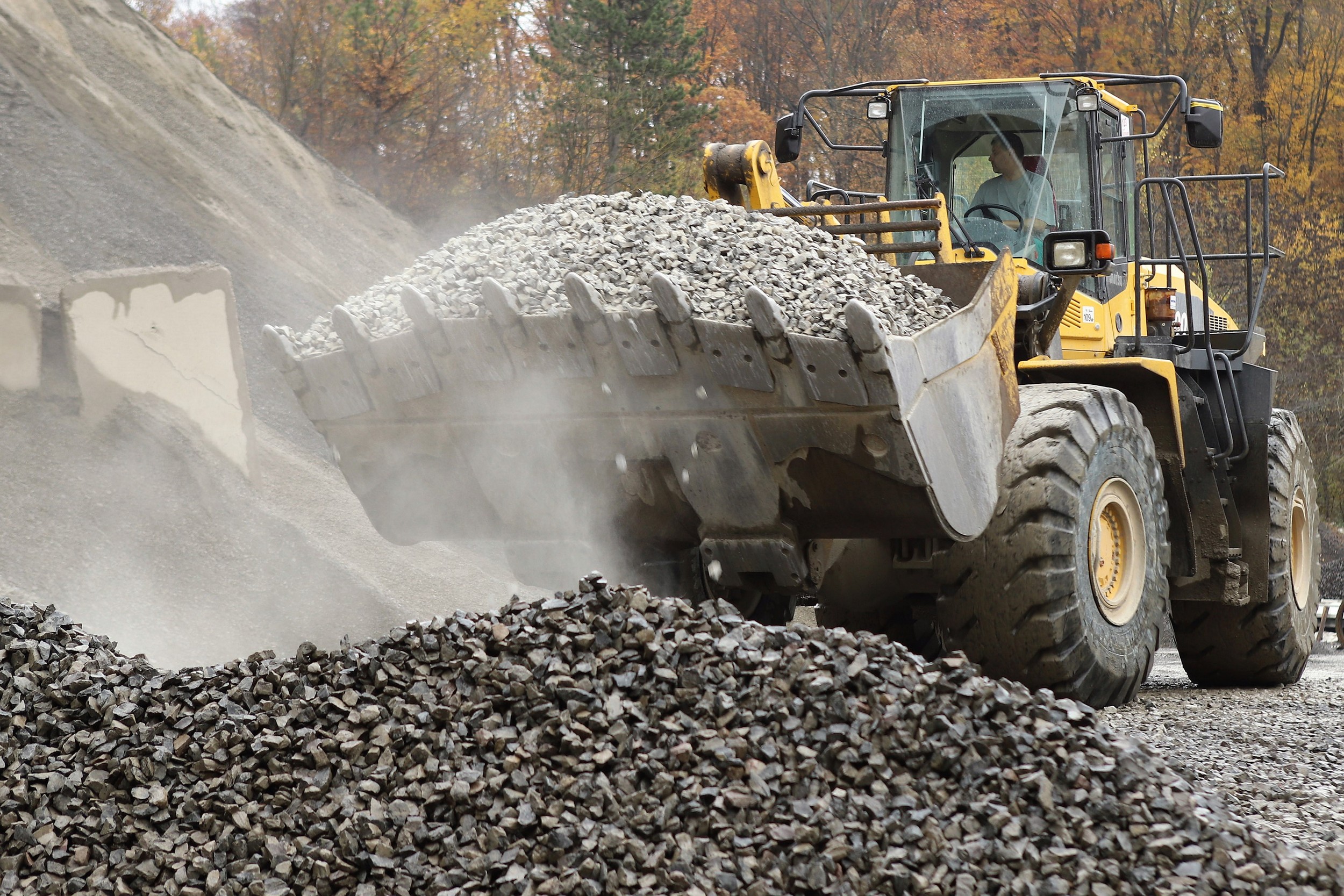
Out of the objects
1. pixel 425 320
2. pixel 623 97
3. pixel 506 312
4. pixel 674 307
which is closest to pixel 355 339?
pixel 425 320

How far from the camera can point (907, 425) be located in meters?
4.39

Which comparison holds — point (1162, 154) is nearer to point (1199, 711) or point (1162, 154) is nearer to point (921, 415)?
point (1199, 711)

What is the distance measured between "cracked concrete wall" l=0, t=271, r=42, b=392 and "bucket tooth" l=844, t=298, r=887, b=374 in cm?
762

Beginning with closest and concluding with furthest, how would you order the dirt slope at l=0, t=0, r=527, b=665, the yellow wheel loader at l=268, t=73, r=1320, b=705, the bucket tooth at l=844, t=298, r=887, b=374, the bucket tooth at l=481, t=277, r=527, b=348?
the bucket tooth at l=844, t=298, r=887, b=374
the yellow wheel loader at l=268, t=73, r=1320, b=705
the bucket tooth at l=481, t=277, r=527, b=348
the dirt slope at l=0, t=0, r=527, b=665

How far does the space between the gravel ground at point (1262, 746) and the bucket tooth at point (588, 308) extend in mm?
2155

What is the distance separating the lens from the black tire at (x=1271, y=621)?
23.2ft

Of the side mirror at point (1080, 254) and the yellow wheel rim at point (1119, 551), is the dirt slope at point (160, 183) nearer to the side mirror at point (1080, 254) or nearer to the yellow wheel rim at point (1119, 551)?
the side mirror at point (1080, 254)

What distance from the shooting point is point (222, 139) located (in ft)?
53.6

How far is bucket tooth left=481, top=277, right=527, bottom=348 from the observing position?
4.71 m

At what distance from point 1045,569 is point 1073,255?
5.69 feet

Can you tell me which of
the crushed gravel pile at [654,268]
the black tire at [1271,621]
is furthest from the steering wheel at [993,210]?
the black tire at [1271,621]

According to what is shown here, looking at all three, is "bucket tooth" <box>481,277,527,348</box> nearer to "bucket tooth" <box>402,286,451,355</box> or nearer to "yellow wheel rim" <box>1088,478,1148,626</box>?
"bucket tooth" <box>402,286,451,355</box>

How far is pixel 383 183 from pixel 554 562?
18.5 meters

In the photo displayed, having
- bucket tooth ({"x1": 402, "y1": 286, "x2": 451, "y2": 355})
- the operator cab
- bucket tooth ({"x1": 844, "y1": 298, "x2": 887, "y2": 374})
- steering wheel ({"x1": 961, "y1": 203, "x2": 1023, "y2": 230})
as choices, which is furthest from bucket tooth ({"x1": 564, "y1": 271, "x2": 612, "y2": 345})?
steering wheel ({"x1": 961, "y1": 203, "x2": 1023, "y2": 230})
